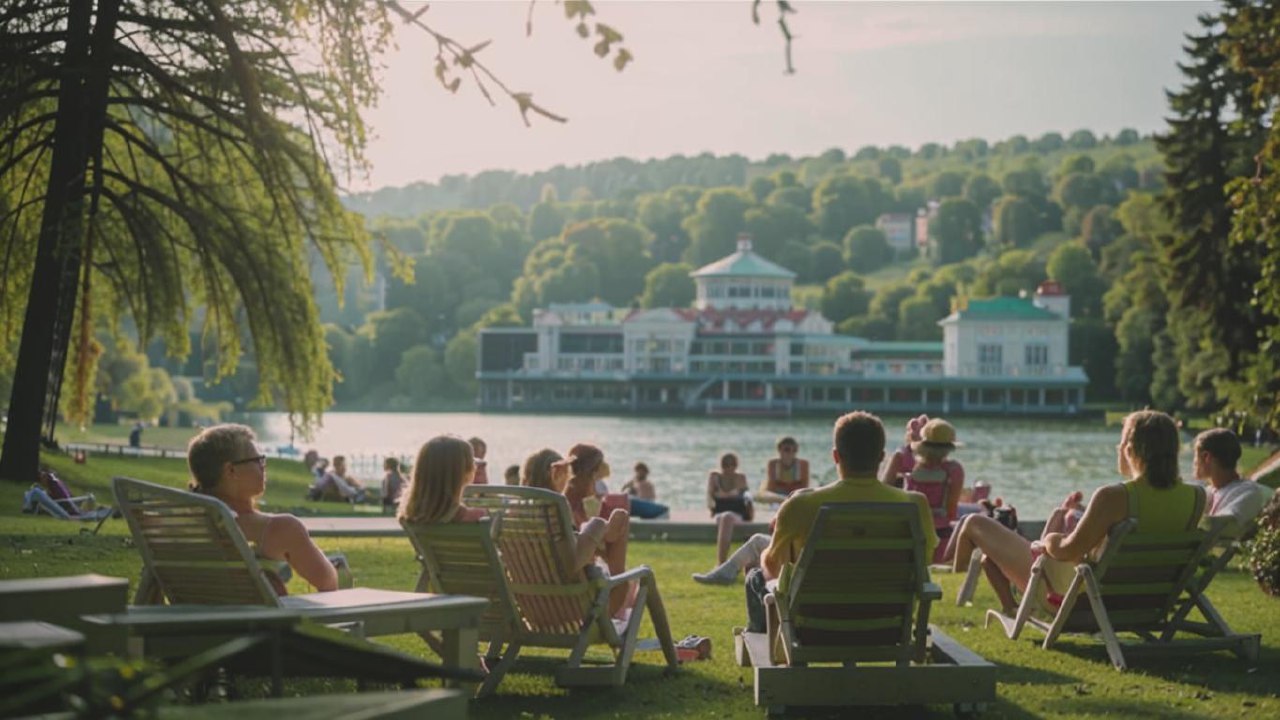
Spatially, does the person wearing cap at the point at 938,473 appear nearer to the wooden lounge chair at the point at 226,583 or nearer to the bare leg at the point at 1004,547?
the bare leg at the point at 1004,547

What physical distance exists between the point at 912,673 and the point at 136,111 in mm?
12413

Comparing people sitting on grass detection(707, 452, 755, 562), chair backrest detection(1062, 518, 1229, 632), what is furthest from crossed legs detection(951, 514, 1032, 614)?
people sitting on grass detection(707, 452, 755, 562)

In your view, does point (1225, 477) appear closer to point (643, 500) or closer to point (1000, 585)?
point (1000, 585)

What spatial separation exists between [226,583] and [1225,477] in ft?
12.9

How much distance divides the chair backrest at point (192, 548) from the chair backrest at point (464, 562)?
2.55 feet

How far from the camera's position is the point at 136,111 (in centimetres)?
1566

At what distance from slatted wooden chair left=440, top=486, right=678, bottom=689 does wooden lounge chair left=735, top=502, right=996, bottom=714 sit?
696mm

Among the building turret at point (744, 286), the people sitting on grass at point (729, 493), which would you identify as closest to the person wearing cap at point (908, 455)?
the people sitting on grass at point (729, 493)

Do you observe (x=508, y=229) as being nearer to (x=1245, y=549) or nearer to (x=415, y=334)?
(x=415, y=334)

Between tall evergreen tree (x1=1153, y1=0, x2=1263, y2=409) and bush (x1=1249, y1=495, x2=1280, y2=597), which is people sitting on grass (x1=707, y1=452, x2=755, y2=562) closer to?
bush (x1=1249, y1=495, x2=1280, y2=597)

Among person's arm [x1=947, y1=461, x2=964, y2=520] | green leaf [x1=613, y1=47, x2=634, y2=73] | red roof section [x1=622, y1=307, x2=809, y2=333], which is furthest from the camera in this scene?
red roof section [x1=622, y1=307, x2=809, y2=333]

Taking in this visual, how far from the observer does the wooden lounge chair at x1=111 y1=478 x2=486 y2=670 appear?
13.7 feet

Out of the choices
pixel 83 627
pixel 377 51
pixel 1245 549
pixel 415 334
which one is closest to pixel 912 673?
pixel 83 627

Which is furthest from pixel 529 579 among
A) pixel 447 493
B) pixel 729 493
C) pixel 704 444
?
pixel 704 444
